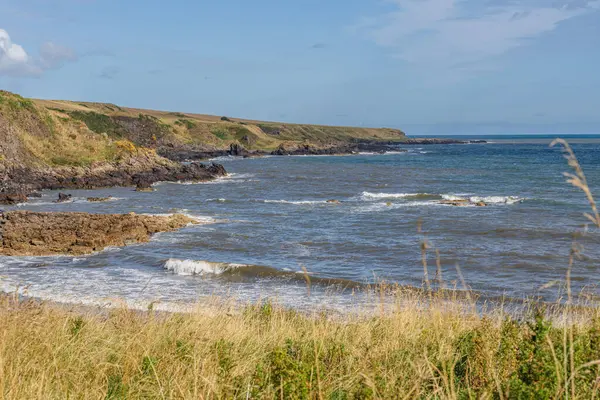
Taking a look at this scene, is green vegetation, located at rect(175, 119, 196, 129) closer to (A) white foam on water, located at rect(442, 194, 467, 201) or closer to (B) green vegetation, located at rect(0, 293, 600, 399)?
(A) white foam on water, located at rect(442, 194, 467, 201)

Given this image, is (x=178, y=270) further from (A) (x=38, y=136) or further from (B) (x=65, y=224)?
(A) (x=38, y=136)

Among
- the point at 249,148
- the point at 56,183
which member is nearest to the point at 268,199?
the point at 56,183

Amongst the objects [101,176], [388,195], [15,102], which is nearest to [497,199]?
[388,195]

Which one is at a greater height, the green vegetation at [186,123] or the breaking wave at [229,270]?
the green vegetation at [186,123]

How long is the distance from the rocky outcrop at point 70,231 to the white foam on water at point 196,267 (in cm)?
365

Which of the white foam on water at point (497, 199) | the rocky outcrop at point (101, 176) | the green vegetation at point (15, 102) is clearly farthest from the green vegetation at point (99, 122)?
the white foam on water at point (497, 199)

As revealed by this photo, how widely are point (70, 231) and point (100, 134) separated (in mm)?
35025

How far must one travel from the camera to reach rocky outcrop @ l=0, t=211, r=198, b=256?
62.3 feet

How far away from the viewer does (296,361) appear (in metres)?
4.43

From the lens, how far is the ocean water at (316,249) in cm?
1456

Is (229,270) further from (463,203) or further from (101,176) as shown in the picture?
(101,176)

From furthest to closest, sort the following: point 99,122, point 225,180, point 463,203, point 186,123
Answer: point 186,123 < point 99,122 < point 225,180 < point 463,203

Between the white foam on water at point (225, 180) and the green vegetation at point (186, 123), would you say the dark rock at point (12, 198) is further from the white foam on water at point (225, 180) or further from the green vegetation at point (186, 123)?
the green vegetation at point (186, 123)

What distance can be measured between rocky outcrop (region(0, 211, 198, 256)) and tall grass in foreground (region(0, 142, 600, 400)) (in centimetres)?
1294
